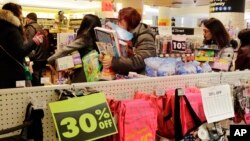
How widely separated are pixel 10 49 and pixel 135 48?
1.28m

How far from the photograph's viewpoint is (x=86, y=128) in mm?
1396

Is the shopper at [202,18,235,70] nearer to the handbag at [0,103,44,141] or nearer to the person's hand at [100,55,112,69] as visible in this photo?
the person's hand at [100,55,112,69]

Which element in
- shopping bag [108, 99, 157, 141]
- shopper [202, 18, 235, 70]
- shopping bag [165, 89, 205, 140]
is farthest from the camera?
shopper [202, 18, 235, 70]

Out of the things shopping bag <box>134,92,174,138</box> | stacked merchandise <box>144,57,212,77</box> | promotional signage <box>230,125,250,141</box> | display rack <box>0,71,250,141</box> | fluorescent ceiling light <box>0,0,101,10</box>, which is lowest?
promotional signage <box>230,125,250,141</box>

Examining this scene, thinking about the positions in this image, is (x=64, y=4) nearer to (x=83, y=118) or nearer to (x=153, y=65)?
(x=153, y=65)

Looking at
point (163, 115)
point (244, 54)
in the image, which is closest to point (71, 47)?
point (163, 115)

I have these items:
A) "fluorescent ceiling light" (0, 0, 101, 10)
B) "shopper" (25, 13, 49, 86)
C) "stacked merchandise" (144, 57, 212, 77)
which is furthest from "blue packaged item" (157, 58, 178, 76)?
"fluorescent ceiling light" (0, 0, 101, 10)

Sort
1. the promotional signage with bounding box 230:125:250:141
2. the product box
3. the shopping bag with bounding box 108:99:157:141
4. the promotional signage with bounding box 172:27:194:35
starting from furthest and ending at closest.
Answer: the promotional signage with bounding box 172:27:194:35
the product box
the promotional signage with bounding box 230:125:250:141
the shopping bag with bounding box 108:99:157:141

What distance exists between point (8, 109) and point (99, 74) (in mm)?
1025

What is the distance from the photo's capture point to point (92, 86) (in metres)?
1.70

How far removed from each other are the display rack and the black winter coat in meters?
1.72

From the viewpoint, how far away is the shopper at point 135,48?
2.33 meters

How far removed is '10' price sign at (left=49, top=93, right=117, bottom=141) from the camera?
1365mm

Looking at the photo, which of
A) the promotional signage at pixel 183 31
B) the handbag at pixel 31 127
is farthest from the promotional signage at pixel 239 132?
the promotional signage at pixel 183 31
